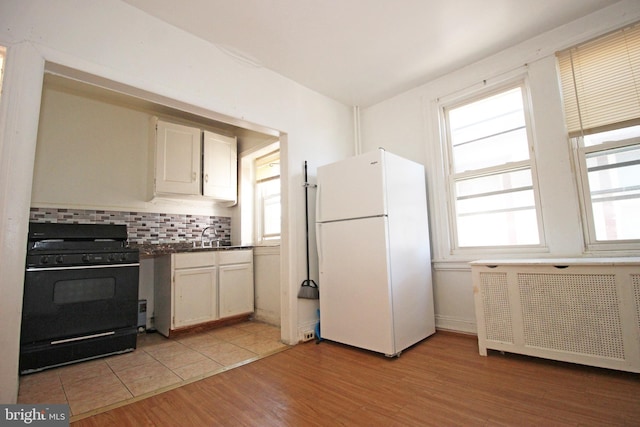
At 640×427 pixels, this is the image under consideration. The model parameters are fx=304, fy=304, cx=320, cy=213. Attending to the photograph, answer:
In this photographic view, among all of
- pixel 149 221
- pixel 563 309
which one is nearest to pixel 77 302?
pixel 149 221

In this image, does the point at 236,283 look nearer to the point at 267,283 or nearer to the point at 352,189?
the point at 267,283

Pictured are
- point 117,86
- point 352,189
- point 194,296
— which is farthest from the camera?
point 194,296

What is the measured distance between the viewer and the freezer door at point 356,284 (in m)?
2.39

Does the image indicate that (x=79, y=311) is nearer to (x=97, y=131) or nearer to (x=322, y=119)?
(x=97, y=131)

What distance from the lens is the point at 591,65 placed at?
238 cm

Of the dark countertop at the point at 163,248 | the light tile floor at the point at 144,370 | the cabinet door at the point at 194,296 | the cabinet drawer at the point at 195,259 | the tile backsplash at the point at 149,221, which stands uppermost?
the tile backsplash at the point at 149,221

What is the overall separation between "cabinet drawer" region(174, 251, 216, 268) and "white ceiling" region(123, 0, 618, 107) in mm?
2005

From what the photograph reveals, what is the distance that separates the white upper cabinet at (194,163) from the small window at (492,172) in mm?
2618

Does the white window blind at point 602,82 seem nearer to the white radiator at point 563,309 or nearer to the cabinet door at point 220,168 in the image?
the white radiator at point 563,309

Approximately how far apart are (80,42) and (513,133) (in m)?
3.37

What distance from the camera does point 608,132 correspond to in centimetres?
231

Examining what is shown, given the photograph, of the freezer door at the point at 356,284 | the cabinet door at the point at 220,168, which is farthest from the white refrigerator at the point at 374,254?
the cabinet door at the point at 220,168

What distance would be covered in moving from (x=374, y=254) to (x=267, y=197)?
81.7 inches

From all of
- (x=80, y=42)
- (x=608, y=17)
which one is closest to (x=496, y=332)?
(x=608, y=17)
